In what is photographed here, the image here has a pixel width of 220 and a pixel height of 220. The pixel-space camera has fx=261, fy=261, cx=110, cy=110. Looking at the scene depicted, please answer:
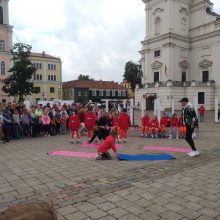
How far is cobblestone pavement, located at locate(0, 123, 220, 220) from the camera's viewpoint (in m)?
4.53

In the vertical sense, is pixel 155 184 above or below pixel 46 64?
below

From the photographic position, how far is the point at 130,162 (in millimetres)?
A: 8164

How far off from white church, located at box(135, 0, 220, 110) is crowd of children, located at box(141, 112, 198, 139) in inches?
1303

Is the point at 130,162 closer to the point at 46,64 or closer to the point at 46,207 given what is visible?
the point at 46,207

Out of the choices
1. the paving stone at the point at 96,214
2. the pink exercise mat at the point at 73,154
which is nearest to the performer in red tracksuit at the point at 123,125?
the pink exercise mat at the point at 73,154

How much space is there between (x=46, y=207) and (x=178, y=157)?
815 centimetres

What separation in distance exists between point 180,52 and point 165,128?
40597 mm

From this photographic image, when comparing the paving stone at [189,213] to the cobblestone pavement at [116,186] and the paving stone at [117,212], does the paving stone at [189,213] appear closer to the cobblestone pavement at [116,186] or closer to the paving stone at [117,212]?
the cobblestone pavement at [116,186]

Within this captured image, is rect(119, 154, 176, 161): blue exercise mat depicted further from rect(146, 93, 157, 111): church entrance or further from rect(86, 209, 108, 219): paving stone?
rect(146, 93, 157, 111): church entrance

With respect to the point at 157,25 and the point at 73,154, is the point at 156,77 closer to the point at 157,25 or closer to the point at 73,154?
the point at 157,25

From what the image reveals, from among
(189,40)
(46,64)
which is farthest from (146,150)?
(46,64)

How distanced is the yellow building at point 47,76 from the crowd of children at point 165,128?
61785 mm

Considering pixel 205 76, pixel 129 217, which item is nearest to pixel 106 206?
pixel 129 217

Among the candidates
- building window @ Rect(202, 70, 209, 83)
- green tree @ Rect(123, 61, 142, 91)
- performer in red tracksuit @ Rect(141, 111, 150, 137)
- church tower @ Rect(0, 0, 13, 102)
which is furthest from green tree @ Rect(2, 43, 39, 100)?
green tree @ Rect(123, 61, 142, 91)
